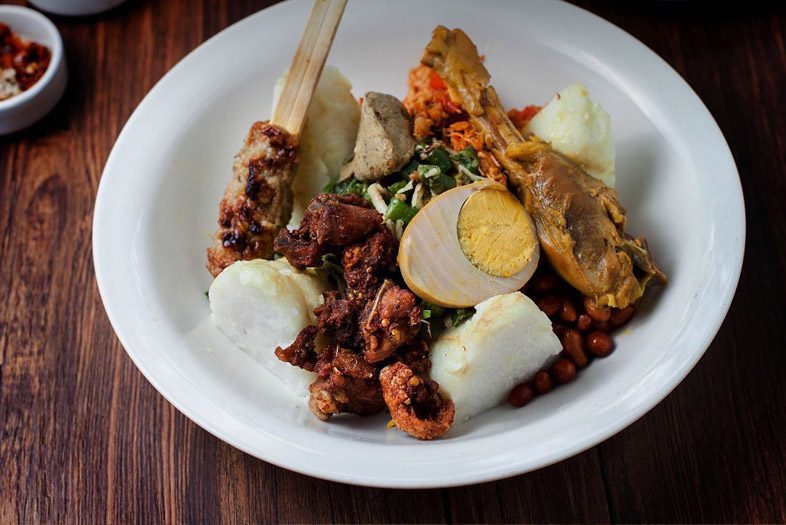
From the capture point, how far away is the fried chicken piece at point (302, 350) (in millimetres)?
3041

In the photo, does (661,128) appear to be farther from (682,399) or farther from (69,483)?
(69,483)

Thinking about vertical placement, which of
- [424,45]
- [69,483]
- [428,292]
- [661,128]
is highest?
[661,128]

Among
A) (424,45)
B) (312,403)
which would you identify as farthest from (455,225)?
(424,45)

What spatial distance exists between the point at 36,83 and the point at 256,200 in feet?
4.96

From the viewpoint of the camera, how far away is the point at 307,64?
346 cm

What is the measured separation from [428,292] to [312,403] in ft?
1.84

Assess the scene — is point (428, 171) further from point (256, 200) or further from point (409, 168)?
point (256, 200)

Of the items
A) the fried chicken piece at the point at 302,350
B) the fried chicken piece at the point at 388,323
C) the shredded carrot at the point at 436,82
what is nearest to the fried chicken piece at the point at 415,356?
the fried chicken piece at the point at 388,323

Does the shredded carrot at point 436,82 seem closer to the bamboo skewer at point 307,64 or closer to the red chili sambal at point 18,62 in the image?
the bamboo skewer at point 307,64

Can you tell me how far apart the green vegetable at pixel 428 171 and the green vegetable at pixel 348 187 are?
23 cm

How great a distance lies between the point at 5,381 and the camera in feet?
12.2

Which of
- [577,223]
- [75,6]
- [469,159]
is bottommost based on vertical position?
[75,6]

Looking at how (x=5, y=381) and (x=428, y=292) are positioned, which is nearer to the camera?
(x=428, y=292)

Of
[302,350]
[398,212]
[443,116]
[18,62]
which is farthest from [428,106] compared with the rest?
[18,62]
